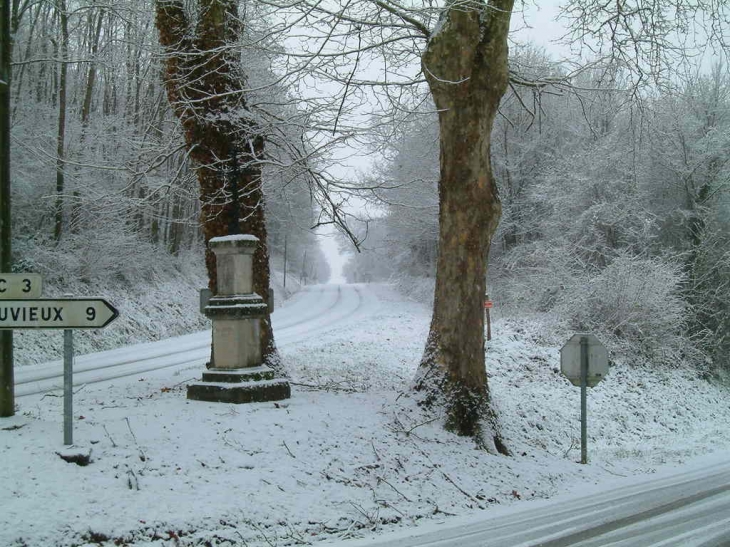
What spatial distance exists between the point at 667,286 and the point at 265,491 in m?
17.1

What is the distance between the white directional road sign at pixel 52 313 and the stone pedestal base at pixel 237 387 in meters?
2.37

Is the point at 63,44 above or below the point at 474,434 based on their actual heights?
above

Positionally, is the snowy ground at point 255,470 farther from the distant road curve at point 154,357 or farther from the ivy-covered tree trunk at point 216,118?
the distant road curve at point 154,357

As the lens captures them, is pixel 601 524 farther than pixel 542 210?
No

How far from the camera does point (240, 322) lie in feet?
26.4

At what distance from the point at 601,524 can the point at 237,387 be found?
4.40 meters

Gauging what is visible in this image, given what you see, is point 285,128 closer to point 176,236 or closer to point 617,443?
point 617,443

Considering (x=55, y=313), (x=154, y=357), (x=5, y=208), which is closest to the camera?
(x=55, y=313)

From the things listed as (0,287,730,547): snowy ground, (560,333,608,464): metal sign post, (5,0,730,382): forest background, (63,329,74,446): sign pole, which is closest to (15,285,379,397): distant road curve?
(5,0,730,382): forest background

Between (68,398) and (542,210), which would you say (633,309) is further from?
(68,398)

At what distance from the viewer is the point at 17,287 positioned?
5695mm

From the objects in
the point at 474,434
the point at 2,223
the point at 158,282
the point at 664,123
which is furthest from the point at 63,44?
the point at 664,123

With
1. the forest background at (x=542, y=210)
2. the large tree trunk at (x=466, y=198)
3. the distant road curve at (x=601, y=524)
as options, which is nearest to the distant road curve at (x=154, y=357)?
the forest background at (x=542, y=210)

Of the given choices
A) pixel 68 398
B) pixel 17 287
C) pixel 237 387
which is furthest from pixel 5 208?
pixel 237 387
